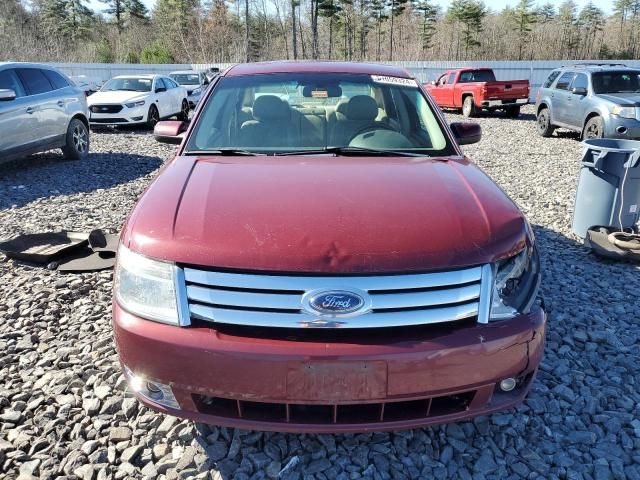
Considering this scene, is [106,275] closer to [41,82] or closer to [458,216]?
[458,216]

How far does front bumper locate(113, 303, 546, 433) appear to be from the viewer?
1901 mm

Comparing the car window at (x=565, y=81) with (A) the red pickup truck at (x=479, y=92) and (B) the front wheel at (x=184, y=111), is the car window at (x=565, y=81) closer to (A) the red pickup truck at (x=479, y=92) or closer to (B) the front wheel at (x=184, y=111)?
(A) the red pickup truck at (x=479, y=92)

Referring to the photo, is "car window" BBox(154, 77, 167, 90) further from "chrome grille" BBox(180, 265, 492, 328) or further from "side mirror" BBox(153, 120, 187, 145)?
"chrome grille" BBox(180, 265, 492, 328)

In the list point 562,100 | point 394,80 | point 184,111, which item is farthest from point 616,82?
point 184,111

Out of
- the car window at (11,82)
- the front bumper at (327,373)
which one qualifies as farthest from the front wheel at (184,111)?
the front bumper at (327,373)

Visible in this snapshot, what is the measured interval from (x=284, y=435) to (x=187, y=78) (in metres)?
20.0

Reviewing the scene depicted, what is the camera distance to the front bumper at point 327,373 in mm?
1901

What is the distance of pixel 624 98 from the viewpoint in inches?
422

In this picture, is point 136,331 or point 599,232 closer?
point 136,331

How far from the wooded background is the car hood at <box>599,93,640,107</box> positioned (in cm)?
3558

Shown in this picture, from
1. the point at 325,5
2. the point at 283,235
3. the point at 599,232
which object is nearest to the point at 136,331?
the point at 283,235

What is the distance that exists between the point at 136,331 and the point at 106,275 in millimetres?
2371

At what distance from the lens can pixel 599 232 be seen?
5.12 metres

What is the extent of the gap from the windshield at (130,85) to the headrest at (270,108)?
12.2 m
